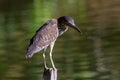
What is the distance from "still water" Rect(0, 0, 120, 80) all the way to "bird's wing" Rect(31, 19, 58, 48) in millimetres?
5365

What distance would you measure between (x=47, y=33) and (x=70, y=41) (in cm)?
975

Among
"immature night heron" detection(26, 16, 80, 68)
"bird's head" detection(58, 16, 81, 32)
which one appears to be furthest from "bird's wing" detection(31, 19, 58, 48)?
"bird's head" detection(58, 16, 81, 32)

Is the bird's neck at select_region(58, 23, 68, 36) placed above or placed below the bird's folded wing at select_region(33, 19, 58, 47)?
above

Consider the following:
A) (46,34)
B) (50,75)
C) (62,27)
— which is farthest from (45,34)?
(50,75)

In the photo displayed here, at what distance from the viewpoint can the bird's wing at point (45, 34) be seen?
5.69 metres

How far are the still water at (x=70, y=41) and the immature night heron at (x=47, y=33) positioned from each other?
535 centimetres

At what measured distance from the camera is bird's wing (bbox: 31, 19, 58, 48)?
569 centimetres

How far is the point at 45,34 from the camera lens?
583 cm

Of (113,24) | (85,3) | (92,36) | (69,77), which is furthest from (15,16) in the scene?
(69,77)

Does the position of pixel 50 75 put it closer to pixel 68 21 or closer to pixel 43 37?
pixel 43 37

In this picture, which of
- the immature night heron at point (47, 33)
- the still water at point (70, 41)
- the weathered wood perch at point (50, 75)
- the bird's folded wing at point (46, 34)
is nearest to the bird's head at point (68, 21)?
the immature night heron at point (47, 33)

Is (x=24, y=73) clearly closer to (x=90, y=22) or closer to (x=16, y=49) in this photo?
(x=16, y=49)

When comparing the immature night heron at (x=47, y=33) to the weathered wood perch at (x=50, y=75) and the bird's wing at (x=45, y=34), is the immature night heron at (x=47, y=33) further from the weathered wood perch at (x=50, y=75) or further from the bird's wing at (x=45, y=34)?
the weathered wood perch at (x=50, y=75)

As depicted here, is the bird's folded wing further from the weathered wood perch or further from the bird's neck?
the weathered wood perch
